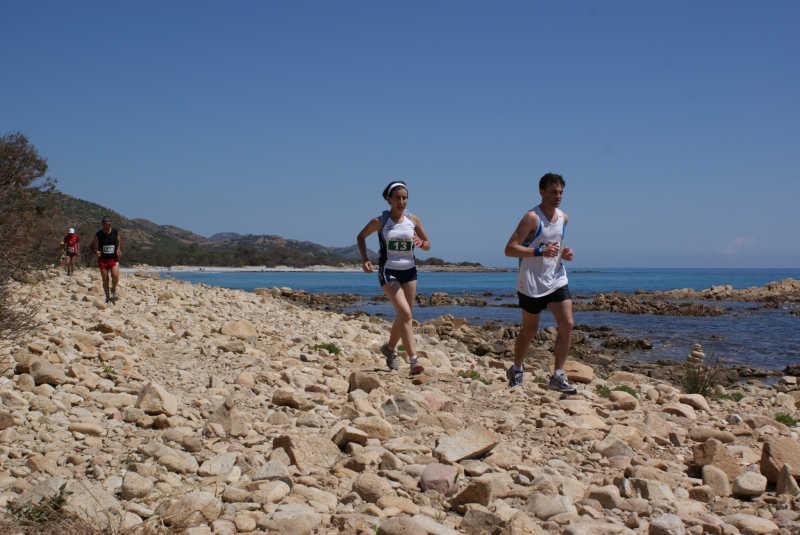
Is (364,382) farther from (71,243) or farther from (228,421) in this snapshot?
(71,243)

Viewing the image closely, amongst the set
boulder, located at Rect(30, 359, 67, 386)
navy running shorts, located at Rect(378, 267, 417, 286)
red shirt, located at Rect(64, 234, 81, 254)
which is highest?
red shirt, located at Rect(64, 234, 81, 254)

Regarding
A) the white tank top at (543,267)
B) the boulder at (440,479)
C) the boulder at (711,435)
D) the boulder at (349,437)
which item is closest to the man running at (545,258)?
the white tank top at (543,267)

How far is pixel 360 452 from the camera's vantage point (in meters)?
4.12

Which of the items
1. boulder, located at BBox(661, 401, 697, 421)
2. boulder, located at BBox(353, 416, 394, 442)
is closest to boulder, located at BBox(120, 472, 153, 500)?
boulder, located at BBox(353, 416, 394, 442)

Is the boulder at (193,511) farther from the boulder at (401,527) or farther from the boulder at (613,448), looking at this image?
the boulder at (613,448)

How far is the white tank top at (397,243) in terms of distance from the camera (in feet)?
21.9

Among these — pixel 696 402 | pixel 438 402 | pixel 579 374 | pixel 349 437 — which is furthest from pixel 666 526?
pixel 579 374

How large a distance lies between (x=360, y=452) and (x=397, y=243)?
2944 mm

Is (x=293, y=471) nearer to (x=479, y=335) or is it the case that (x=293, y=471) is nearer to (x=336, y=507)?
(x=336, y=507)

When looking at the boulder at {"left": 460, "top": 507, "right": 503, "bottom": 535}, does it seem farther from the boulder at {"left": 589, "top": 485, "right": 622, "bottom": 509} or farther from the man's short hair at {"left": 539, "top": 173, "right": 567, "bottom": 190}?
the man's short hair at {"left": 539, "top": 173, "right": 567, "bottom": 190}

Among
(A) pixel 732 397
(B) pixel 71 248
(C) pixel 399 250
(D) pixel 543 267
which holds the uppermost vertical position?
(B) pixel 71 248

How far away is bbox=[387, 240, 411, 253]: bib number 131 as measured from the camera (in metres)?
6.68

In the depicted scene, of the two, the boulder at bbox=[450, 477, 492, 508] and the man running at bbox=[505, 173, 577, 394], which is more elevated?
the man running at bbox=[505, 173, 577, 394]

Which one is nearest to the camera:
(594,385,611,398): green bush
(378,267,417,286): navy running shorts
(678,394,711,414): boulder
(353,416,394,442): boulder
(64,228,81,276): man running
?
(353,416,394,442): boulder
